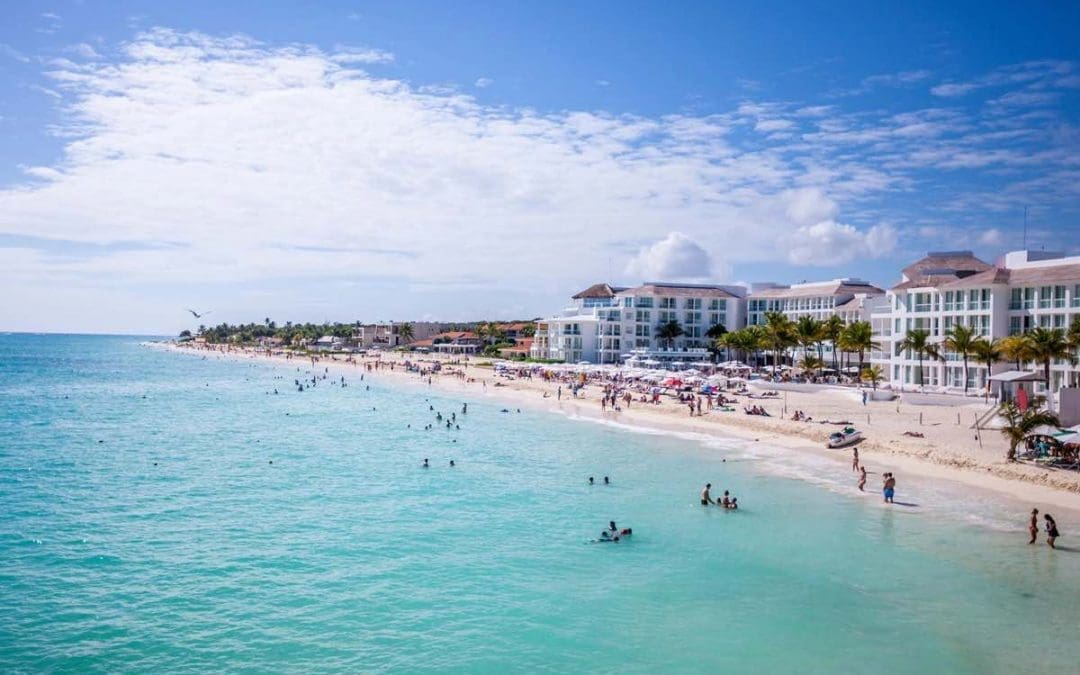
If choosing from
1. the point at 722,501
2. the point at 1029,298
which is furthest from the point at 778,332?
the point at 722,501

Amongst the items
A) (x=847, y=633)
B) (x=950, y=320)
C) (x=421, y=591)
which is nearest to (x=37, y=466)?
(x=421, y=591)

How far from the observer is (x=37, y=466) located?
34375 mm

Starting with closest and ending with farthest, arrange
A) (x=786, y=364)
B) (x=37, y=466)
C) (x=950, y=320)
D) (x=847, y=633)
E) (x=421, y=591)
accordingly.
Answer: (x=847, y=633) < (x=421, y=591) < (x=37, y=466) < (x=950, y=320) < (x=786, y=364)

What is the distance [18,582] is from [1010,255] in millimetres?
60077

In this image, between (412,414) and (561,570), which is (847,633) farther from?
(412,414)

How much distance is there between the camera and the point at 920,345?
167 ft

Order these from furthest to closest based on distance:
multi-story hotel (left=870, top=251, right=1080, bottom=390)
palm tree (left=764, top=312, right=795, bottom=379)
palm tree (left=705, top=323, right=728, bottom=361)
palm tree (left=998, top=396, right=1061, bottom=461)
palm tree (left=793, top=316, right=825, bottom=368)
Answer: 1. palm tree (left=705, top=323, right=728, bottom=361)
2. palm tree (left=764, top=312, right=795, bottom=379)
3. palm tree (left=793, top=316, right=825, bottom=368)
4. multi-story hotel (left=870, top=251, right=1080, bottom=390)
5. palm tree (left=998, top=396, right=1061, bottom=461)

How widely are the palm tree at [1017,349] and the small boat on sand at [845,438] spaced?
11.6m

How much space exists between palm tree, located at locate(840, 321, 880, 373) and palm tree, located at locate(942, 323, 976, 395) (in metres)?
9.38

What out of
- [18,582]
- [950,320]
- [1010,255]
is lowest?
[18,582]

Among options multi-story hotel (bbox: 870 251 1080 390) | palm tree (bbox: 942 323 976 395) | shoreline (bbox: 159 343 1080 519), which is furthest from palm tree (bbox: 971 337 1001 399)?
shoreline (bbox: 159 343 1080 519)

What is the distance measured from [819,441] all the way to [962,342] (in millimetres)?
15012

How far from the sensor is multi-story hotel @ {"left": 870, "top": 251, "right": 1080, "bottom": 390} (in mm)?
45531

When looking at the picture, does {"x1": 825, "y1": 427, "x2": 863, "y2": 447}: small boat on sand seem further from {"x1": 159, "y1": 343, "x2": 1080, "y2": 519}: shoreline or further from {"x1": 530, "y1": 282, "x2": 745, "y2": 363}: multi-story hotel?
{"x1": 530, "y1": 282, "x2": 745, "y2": 363}: multi-story hotel
